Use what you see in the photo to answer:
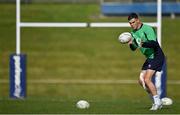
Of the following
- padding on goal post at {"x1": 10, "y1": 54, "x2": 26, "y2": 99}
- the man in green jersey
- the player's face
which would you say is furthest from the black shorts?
padding on goal post at {"x1": 10, "y1": 54, "x2": 26, "y2": 99}

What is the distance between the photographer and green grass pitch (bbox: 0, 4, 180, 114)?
93.5ft

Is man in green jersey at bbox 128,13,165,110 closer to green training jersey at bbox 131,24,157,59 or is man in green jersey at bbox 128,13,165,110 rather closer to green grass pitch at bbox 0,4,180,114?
green training jersey at bbox 131,24,157,59

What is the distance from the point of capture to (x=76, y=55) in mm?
32906

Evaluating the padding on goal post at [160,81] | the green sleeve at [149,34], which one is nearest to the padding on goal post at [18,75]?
the padding on goal post at [160,81]

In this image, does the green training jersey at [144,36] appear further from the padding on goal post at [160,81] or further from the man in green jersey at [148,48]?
the padding on goal post at [160,81]

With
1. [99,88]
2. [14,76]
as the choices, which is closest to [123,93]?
[99,88]

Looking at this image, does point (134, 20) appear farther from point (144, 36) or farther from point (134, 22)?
point (144, 36)

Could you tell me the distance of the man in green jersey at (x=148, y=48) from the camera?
46.4 feet

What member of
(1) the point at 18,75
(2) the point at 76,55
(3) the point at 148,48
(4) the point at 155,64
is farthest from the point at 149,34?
(2) the point at 76,55

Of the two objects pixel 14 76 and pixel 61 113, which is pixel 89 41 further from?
pixel 61 113

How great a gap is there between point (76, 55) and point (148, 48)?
18685 mm

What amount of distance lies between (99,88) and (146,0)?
9293mm

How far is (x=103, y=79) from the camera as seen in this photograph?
1213 inches

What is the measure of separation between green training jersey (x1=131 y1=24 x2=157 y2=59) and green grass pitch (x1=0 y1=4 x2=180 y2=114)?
933 centimetres
